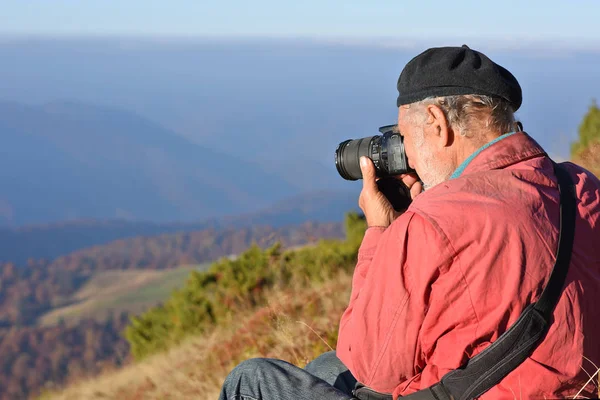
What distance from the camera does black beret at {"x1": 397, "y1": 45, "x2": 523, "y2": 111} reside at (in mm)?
1887

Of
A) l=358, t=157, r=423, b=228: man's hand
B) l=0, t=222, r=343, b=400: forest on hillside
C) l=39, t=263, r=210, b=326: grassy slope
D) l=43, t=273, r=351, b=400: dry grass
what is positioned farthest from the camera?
l=39, t=263, r=210, b=326: grassy slope

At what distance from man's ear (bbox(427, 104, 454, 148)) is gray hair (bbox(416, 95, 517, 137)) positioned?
0.04ft

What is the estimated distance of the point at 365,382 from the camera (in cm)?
187

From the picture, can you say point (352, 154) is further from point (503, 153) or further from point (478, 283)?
point (478, 283)

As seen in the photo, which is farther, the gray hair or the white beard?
the white beard

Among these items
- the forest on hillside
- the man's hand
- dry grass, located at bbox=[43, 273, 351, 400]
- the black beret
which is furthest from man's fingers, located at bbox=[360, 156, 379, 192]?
the forest on hillside

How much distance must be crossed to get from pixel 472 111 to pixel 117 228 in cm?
17408

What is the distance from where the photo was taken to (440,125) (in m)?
1.93

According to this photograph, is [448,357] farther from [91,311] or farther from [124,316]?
[91,311]

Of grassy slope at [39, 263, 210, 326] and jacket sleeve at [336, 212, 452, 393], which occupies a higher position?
jacket sleeve at [336, 212, 452, 393]

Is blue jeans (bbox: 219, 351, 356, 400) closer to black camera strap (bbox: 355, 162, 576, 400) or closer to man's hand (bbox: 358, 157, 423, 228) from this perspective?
black camera strap (bbox: 355, 162, 576, 400)

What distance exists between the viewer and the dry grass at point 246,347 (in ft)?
14.6

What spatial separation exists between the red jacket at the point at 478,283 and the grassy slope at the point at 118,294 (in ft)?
204

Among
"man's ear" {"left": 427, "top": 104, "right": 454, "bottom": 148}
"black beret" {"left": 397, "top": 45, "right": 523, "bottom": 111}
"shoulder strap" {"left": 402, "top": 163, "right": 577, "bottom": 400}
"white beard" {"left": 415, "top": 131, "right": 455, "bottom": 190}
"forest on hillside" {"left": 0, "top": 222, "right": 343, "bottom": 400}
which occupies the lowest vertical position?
"forest on hillside" {"left": 0, "top": 222, "right": 343, "bottom": 400}
